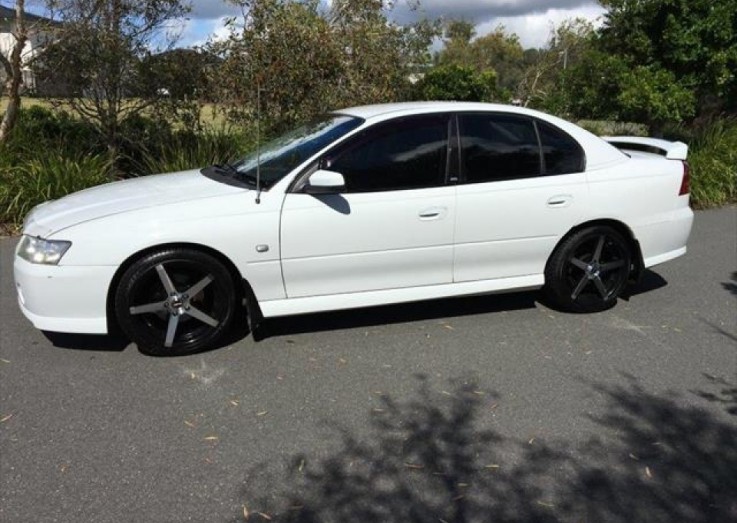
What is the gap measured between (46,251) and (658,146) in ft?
14.9

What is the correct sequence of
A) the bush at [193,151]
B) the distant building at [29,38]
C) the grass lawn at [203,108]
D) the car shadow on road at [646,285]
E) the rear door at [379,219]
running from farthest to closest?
the grass lawn at [203,108]
the bush at [193,151]
the distant building at [29,38]
the car shadow on road at [646,285]
the rear door at [379,219]

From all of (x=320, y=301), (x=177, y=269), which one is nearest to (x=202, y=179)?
(x=177, y=269)

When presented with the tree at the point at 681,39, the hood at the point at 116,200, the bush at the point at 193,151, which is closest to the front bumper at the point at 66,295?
the hood at the point at 116,200

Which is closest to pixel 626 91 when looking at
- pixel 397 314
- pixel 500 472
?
pixel 397 314

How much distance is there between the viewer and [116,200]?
4.23 metres

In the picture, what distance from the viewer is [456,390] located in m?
3.83

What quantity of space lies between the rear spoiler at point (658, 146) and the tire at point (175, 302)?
353cm

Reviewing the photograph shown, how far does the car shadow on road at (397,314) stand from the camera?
471cm

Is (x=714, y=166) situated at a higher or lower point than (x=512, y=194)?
lower

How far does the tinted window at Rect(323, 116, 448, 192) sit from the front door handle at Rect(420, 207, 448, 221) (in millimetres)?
166

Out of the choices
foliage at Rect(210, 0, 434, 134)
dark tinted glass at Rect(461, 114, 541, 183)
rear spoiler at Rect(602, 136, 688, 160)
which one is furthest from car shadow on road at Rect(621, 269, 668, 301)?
foliage at Rect(210, 0, 434, 134)

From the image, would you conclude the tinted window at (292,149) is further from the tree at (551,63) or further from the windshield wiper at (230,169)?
the tree at (551,63)

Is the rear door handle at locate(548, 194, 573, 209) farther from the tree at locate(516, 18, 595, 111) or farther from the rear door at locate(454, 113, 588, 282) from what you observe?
the tree at locate(516, 18, 595, 111)

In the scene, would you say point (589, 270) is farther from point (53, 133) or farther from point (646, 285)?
point (53, 133)
